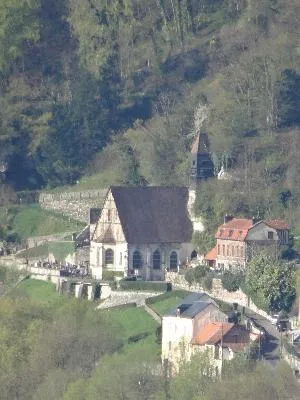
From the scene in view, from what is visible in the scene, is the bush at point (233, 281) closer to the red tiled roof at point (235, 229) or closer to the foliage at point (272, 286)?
the foliage at point (272, 286)

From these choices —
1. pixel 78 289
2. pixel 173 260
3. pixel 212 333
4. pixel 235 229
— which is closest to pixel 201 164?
pixel 173 260

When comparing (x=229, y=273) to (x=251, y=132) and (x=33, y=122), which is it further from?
(x=33, y=122)

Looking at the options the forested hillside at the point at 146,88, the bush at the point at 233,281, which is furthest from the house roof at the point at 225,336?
the forested hillside at the point at 146,88

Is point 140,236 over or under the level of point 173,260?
over

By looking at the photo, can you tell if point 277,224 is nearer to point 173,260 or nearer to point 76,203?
point 173,260

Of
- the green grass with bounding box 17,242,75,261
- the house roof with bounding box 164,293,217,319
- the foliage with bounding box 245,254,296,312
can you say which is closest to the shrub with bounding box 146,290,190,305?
the house roof with bounding box 164,293,217,319

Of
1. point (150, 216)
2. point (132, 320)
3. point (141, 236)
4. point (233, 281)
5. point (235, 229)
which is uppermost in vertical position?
point (150, 216)
